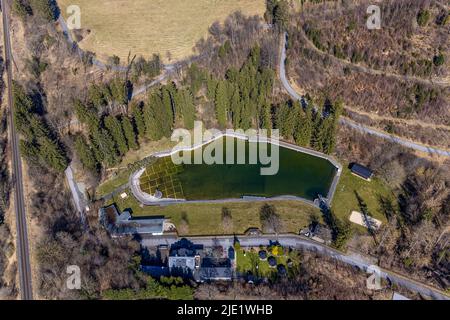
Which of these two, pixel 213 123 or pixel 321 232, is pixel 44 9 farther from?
pixel 321 232

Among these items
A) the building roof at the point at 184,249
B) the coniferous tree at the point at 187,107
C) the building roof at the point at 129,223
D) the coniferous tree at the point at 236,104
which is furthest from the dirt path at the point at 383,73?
the building roof at the point at 129,223

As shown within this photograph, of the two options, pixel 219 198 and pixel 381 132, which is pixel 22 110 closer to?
pixel 219 198

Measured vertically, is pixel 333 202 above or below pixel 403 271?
above

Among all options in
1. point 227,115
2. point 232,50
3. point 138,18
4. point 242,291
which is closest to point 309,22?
point 232,50

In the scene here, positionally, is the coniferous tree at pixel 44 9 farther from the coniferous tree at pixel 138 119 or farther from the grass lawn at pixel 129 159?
the grass lawn at pixel 129 159

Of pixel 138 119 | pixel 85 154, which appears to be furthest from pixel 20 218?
pixel 138 119

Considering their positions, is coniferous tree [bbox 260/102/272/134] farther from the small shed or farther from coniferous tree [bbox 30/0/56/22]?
coniferous tree [bbox 30/0/56/22]
